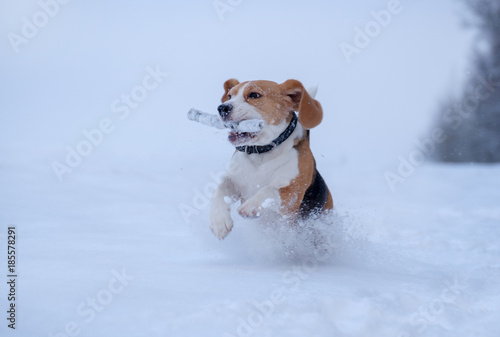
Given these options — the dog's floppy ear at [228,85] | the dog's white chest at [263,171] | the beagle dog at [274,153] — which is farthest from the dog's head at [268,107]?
the dog's floppy ear at [228,85]

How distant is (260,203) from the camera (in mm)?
3318

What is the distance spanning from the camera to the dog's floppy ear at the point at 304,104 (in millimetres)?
3580

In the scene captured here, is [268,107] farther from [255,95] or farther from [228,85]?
[228,85]

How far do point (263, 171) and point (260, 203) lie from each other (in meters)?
0.37

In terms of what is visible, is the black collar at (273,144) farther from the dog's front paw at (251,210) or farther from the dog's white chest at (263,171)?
the dog's front paw at (251,210)

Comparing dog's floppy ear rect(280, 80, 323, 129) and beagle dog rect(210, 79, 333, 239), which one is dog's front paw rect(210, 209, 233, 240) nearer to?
beagle dog rect(210, 79, 333, 239)

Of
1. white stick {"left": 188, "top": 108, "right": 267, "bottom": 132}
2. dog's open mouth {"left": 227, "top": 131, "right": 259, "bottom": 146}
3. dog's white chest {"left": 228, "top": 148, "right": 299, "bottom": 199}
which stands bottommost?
dog's white chest {"left": 228, "top": 148, "right": 299, "bottom": 199}

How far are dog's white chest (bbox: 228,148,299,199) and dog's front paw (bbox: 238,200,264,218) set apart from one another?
0.94 ft

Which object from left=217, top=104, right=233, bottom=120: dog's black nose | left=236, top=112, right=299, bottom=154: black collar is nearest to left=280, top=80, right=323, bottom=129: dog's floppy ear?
left=236, top=112, right=299, bottom=154: black collar

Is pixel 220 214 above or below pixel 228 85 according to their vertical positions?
below

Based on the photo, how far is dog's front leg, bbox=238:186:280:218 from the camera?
10.7ft

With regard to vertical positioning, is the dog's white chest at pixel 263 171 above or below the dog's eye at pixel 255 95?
below

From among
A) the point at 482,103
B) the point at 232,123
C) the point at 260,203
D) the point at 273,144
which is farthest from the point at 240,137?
the point at 482,103

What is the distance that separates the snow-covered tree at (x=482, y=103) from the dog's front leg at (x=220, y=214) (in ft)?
55.4
